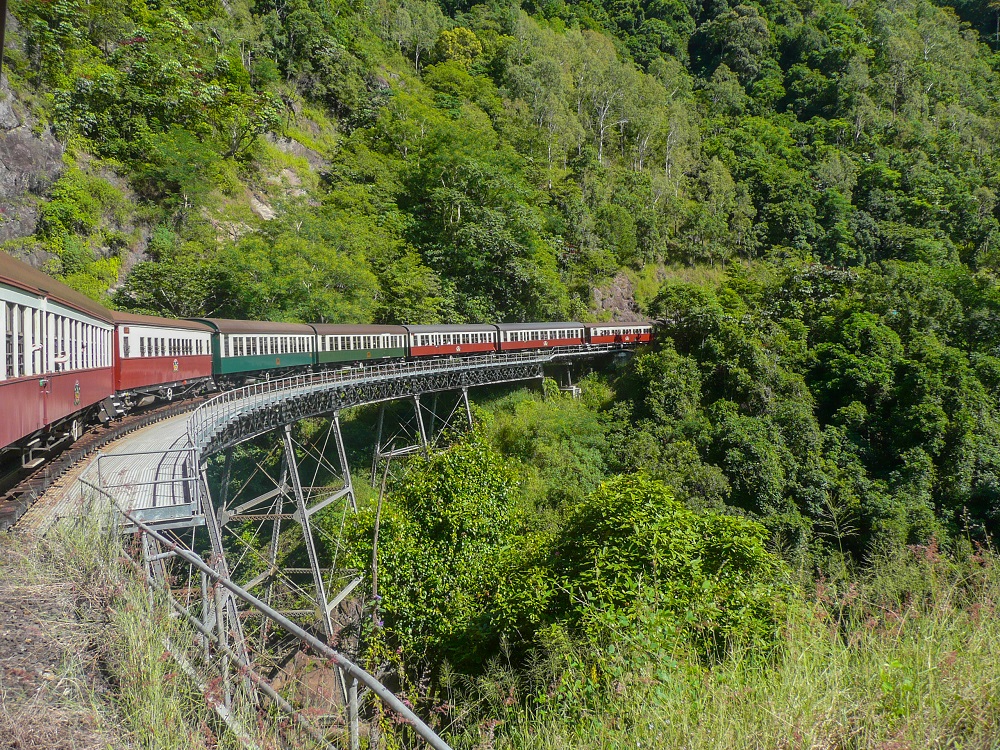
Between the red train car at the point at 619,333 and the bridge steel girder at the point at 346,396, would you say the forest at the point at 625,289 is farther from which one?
the bridge steel girder at the point at 346,396

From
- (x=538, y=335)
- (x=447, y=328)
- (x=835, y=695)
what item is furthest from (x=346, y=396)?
(x=835, y=695)

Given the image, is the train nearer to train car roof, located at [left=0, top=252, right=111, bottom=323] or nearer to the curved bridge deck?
train car roof, located at [left=0, top=252, right=111, bottom=323]

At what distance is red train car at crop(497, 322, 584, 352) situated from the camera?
29469mm

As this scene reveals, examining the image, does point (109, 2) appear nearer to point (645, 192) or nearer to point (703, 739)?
point (645, 192)

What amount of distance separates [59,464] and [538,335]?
75.8 ft

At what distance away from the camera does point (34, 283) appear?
7805 millimetres

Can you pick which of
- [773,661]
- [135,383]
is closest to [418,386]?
[135,383]

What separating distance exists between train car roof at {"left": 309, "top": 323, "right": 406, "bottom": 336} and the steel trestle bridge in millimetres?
2035

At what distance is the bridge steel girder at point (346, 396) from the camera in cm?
1312

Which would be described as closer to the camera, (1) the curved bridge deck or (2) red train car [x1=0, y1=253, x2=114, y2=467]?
(2) red train car [x1=0, y1=253, x2=114, y2=467]

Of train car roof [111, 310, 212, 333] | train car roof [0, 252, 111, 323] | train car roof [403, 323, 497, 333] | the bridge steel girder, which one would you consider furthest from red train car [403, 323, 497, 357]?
train car roof [0, 252, 111, 323]

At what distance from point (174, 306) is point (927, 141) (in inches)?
2575

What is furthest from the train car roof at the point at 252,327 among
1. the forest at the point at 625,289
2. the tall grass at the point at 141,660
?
the tall grass at the point at 141,660

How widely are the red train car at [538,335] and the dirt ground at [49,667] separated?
25316 millimetres
